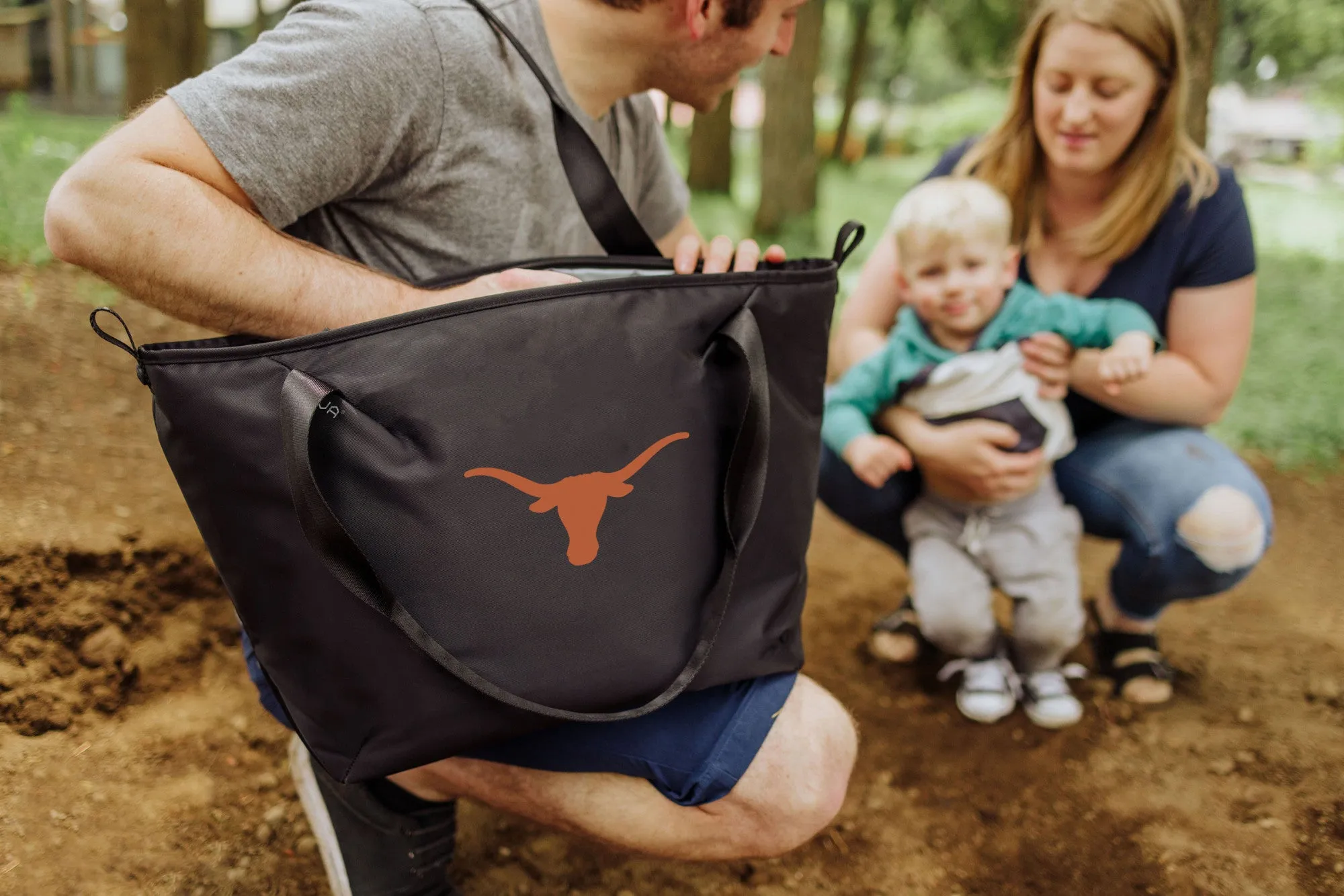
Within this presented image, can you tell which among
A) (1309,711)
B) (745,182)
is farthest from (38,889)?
(745,182)

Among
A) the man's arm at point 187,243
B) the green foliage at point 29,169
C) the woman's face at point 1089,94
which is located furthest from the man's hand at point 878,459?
the green foliage at point 29,169

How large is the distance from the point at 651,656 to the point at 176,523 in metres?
1.68

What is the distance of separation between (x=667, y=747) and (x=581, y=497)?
46 cm

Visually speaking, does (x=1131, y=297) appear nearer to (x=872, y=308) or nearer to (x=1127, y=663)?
(x=872, y=308)

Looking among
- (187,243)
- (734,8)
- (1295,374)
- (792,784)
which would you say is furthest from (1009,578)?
(1295,374)

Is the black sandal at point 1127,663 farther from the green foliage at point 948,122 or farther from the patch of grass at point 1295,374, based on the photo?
the green foliage at point 948,122

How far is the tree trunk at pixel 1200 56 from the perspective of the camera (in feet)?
12.3

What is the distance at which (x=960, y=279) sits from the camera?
7.32 ft

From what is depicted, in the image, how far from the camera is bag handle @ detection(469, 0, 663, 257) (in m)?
1.68

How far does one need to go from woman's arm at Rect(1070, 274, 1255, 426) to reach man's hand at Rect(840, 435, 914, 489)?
47cm

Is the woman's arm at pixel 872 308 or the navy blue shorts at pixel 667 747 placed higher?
the woman's arm at pixel 872 308

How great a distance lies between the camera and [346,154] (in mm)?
1513

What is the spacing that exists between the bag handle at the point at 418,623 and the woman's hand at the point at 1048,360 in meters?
0.95

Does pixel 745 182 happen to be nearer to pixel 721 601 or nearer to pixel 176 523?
pixel 176 523
